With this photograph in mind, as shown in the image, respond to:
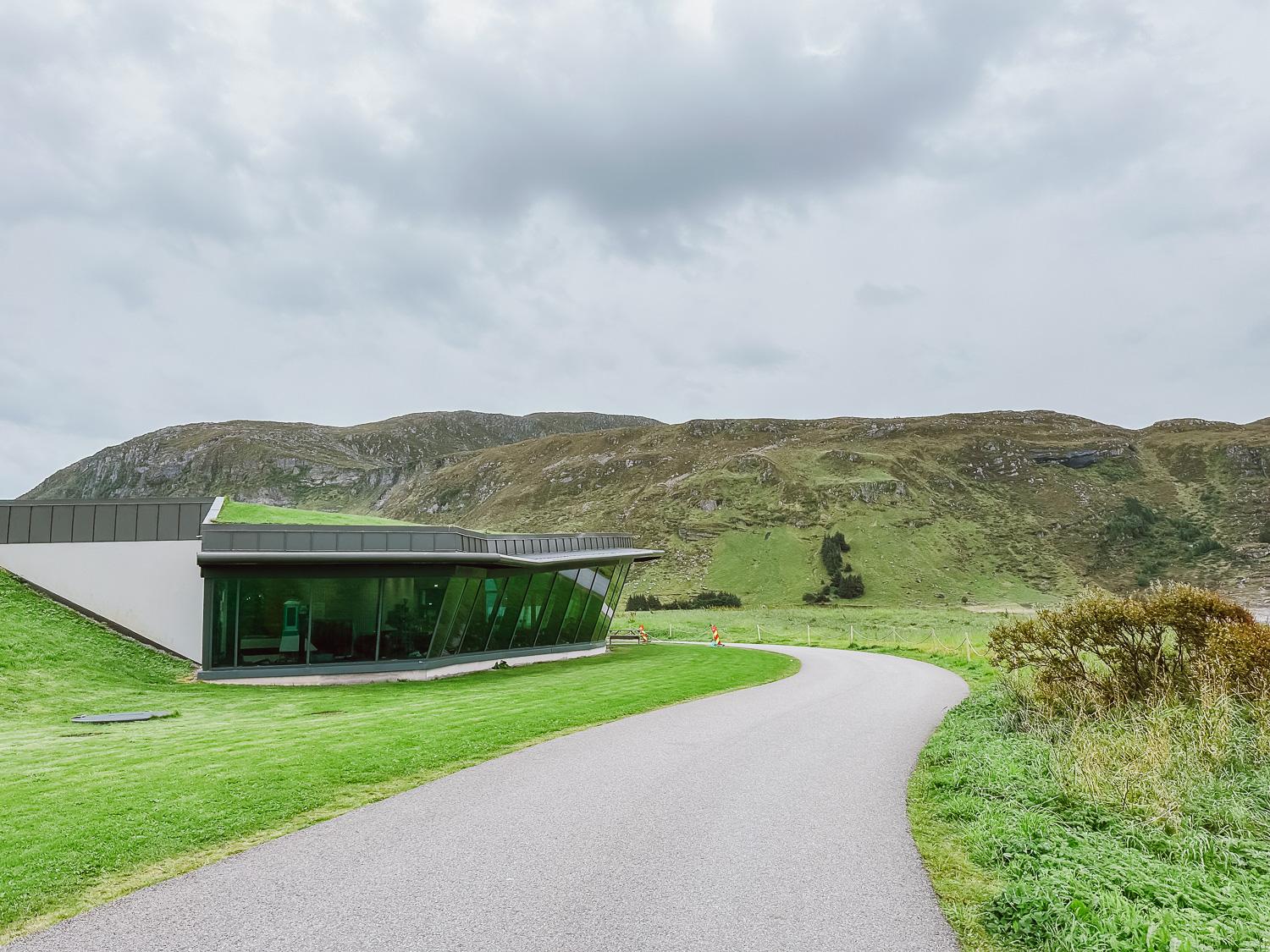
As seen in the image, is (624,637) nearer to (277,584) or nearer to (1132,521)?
(277,584)

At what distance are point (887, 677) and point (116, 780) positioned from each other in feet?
64.4

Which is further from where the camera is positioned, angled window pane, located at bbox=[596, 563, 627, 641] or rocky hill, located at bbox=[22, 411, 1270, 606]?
rocky hill, located at bbox=[22, 411, 1270, 606]

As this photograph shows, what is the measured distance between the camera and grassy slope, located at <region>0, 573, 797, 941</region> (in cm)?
666

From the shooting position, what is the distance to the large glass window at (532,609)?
30.1m

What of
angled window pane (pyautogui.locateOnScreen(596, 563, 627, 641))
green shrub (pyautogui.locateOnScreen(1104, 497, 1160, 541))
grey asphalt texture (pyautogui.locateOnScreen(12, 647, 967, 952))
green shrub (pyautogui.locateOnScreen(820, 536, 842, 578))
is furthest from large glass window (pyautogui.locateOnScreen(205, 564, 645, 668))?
green shrub (pyautogui.locateOnScreen(1104, 497, 1160, 541))

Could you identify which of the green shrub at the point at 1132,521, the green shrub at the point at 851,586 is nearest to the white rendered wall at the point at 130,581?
the green shrub at the point at 851,586

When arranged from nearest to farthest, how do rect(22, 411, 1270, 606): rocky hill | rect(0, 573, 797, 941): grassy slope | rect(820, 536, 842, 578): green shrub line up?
rect(0, 573, 797, 941): grassy slope, rect(22, 411, 1270, 606): rocky hill, rect(820, 536, 842, 578): green shrub

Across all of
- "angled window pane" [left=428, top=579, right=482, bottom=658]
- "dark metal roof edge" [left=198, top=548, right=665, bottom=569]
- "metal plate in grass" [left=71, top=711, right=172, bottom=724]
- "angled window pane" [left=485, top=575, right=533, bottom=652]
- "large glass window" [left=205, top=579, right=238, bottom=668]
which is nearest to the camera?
"metal plate in grass" [left=71, top=711, right=172, bottom=724]

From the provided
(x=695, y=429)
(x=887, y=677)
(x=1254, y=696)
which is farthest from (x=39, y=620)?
(x=695, y=429)

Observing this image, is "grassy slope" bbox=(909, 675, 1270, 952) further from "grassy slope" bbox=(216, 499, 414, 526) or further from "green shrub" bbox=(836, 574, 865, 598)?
"green shrub" bbox=(836, 574, 865, 598)

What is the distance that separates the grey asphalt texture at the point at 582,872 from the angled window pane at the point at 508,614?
17.9m

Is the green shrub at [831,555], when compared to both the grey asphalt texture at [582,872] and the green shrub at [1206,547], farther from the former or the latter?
the grey asphalt texture at [582,872]

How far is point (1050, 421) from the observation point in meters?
172

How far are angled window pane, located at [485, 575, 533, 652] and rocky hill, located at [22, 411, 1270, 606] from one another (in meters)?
71.7
